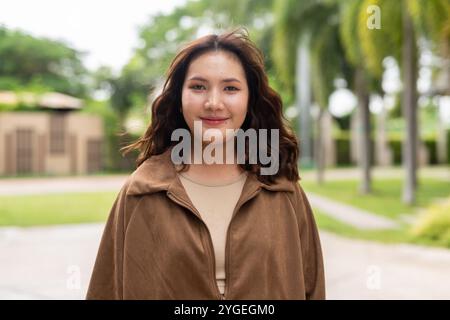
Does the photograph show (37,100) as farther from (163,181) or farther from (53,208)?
(163,181)

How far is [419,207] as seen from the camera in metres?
10.0

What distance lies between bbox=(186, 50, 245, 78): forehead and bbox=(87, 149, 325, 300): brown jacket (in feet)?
0.86

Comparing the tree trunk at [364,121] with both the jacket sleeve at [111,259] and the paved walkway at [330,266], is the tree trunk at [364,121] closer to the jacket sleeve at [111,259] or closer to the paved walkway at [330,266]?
the paved walkway at [330,266]

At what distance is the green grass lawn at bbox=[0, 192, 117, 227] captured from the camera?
8.70 meters

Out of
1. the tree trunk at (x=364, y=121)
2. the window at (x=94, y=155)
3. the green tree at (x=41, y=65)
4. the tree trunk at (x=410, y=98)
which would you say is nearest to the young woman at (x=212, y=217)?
the tree trunk at (x=410, y=98)

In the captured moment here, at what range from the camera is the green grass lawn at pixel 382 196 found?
9928 mm

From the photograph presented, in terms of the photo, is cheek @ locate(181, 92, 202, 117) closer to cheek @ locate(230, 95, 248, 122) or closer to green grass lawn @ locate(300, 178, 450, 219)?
cheek @ locate(230, 95, 248, 122)

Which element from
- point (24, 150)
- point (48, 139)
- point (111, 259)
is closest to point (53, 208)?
point (111, 259)

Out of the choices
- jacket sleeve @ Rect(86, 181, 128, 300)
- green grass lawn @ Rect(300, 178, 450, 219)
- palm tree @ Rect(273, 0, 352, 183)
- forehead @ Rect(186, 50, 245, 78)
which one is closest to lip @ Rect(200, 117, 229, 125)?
forehead @ Rect(186, 50, 245, 78)

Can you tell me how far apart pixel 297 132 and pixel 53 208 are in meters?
5.41

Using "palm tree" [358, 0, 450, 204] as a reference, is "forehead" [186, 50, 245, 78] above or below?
below

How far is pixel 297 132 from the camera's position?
1183 centimetres

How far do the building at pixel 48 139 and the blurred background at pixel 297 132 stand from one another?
0.04 meters
